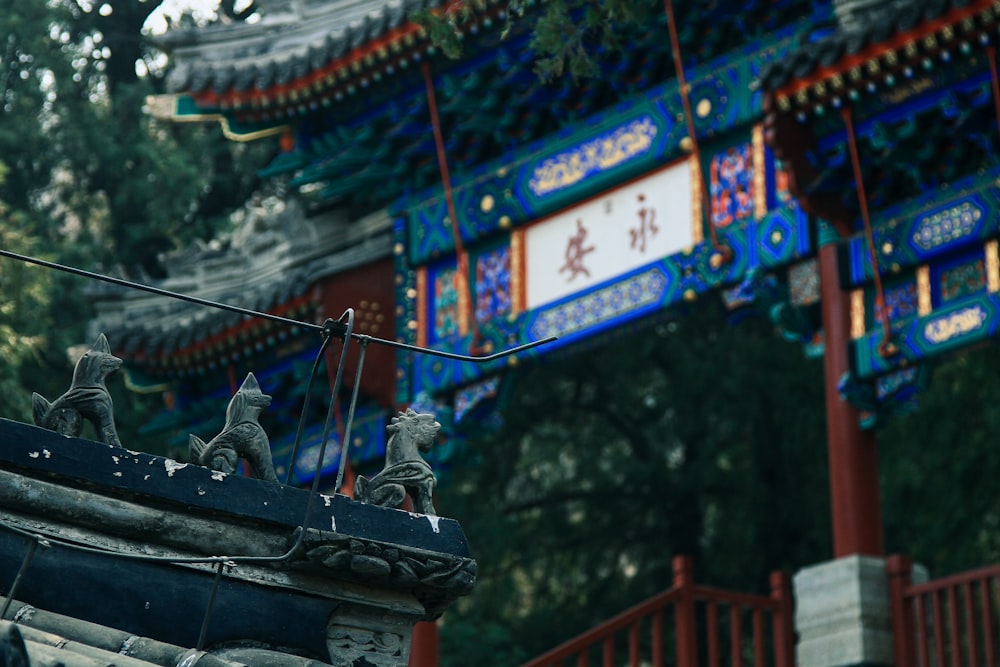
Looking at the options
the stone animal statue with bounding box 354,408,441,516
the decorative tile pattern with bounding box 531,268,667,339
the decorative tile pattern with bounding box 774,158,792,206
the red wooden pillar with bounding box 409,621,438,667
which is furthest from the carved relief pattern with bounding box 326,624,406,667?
the red wooden pillar with bounding box 409,621,438,667

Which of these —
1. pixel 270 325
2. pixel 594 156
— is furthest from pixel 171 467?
pixel 270 325

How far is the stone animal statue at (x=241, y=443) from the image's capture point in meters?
6.37

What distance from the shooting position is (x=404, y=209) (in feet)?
45.5

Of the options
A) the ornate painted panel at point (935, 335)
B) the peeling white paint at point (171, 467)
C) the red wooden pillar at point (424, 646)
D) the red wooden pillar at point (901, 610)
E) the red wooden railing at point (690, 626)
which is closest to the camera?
the peeling white paint at point (171, 467)

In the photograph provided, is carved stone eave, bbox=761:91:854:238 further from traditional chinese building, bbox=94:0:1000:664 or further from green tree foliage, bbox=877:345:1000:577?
green tree foliage, bbox=877:345:1000:577

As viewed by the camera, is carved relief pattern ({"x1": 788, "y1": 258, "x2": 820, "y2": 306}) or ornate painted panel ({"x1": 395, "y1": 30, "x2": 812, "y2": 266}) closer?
carved relief pattern ({"x1": 788, "y1": 258, "x2": 820, "y2": 306})

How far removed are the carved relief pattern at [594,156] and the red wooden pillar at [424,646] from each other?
2.78 metres

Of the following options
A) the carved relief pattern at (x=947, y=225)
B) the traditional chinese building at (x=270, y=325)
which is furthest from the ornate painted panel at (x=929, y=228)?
the traditional chinese building at (x=270, y=325)

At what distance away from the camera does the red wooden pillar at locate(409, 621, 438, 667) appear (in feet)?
41.2

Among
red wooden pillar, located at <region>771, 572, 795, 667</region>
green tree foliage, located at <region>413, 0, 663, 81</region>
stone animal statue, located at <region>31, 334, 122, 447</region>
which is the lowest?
stone animal statue, located at <region>31, 334, 122, 447</region>

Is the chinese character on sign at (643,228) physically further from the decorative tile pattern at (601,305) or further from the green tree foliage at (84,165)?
the green tree foliage at (84,165)

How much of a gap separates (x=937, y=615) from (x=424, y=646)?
151 inches

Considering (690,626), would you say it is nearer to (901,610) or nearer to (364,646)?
(901,610)

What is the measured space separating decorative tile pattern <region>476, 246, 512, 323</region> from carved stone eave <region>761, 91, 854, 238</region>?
97.0 inches
